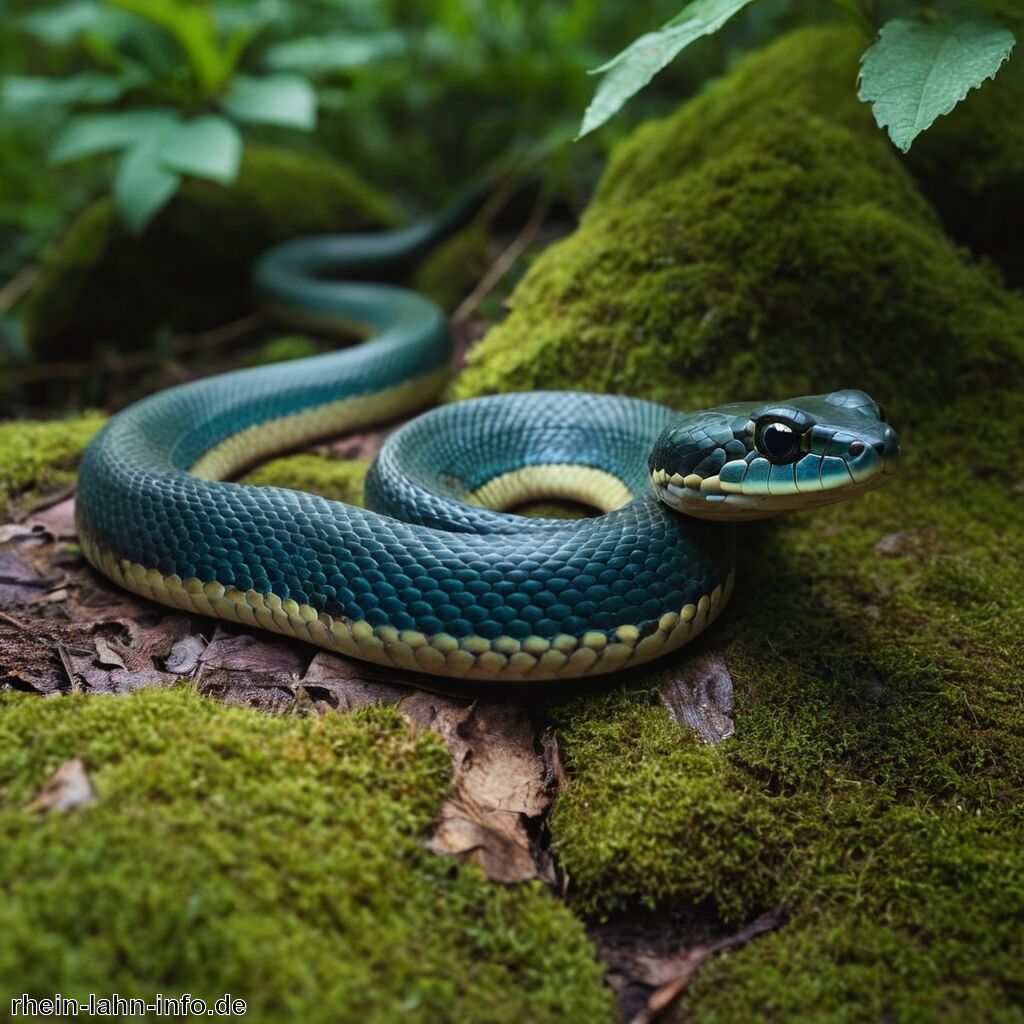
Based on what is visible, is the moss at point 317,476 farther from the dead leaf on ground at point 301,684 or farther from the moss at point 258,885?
the moss at point 258,885

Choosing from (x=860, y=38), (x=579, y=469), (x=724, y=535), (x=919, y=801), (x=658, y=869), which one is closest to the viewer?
(x=658, y=869)

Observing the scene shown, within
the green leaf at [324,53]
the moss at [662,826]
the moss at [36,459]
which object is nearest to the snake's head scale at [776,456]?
the moss at [662,826]

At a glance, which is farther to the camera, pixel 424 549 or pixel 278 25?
pixel 278 25

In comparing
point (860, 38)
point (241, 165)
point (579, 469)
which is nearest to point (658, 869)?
point (579, 469)

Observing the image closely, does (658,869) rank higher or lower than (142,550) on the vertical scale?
lower

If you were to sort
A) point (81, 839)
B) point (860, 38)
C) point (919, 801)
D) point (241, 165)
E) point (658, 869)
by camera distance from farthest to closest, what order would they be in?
point (241, 165)
point (860, 38)
point (919, 801)
point (658, 869)
point (81, 839)

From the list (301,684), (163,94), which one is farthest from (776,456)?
(163,94)

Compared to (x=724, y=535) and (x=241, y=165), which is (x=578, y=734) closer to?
(x=724, y=535)
